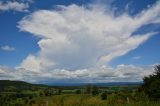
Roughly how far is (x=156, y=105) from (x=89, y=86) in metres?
67.3

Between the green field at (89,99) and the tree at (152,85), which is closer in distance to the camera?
the green field at (89,99)

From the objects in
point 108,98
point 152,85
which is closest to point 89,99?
point 108,98

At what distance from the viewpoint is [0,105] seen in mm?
24797

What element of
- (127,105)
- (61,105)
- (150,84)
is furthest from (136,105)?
(150,84)

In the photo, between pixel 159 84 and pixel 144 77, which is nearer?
pixel 159 84

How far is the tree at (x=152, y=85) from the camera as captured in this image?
31400mm

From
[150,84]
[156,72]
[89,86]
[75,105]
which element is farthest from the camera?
[89,86]

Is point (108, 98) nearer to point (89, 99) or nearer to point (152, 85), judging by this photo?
point (89, 99)

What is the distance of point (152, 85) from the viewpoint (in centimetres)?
3288

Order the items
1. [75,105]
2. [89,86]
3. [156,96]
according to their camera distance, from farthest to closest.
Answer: [89,86] → [156,96] → [75,105]

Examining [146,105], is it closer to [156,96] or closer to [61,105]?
[61,105]

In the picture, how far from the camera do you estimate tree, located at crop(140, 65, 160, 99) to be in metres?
31.4

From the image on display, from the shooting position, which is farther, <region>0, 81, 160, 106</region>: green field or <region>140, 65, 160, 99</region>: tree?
<region>140, 65, 160, 99</region>: tree

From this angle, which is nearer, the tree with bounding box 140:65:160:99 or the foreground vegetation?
the foreground vegetation
